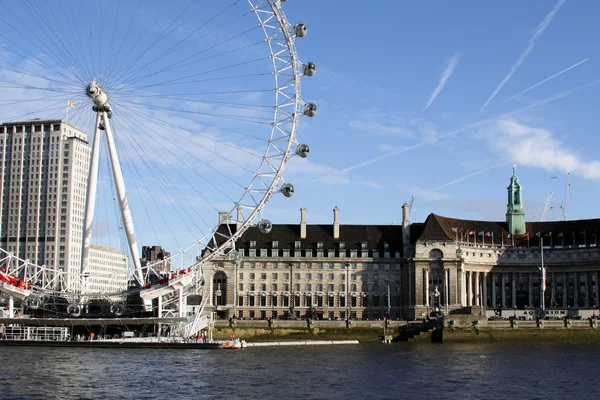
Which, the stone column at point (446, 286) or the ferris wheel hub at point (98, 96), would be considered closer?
the ferris wheel hub at point (98, 96)

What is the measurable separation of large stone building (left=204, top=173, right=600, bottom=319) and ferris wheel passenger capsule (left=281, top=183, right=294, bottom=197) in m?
58.6

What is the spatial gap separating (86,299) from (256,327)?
84.4 ft

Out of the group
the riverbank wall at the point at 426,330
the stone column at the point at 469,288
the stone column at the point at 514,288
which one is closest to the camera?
the riverbank wall at the point at 426,330

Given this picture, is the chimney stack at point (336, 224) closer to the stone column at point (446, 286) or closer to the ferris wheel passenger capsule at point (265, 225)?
the stone column at point (446, 286)

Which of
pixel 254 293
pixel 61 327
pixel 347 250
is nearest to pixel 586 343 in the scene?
pixel 347 250

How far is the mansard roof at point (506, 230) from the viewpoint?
146875 mm

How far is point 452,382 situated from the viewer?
63438 mm

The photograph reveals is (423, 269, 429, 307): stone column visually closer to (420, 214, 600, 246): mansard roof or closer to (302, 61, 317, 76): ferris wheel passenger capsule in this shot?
(420, 214, 600, 246): mansard roof

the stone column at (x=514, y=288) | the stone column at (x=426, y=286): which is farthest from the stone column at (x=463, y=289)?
the stone column at (x=514, y=288)

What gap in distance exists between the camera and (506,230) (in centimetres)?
15900

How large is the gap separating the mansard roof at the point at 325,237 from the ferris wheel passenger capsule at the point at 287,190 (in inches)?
2456

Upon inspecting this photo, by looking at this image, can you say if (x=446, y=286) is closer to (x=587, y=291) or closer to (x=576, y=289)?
(x=576, y=289)

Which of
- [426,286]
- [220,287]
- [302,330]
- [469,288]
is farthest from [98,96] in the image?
[469,288]

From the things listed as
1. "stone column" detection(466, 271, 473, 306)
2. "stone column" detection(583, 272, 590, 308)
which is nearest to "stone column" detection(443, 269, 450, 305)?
"stone column" detection(466, 271, 473, 306)
